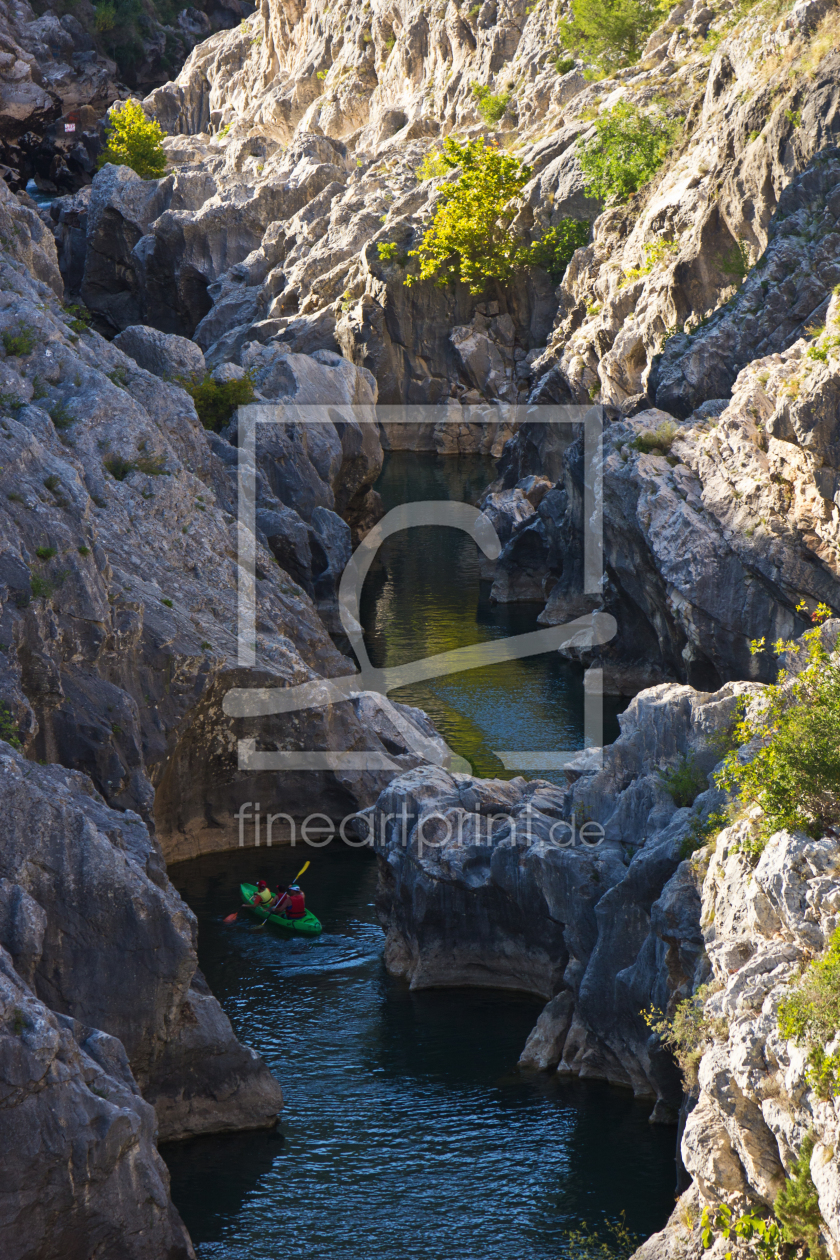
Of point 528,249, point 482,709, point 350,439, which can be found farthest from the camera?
point 528,249

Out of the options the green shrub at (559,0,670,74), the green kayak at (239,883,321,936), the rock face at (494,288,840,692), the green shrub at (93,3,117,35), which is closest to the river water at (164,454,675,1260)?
the green kayak at (239,883,321,936)

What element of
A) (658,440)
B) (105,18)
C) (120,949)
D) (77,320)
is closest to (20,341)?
(77,320)

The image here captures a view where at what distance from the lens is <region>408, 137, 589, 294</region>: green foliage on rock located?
295 ft

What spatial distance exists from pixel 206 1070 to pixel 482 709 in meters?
24.2

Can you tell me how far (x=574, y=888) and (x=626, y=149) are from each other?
60426mm

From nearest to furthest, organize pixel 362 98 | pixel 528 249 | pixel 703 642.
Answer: pixel 703 642
pixel 528 249
pixel 362 98

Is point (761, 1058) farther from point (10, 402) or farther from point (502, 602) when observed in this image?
point (502, 602)

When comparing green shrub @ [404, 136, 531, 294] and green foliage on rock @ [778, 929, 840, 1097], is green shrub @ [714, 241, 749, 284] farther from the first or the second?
green foliage on rock @ [778, 929, 840, 1097]

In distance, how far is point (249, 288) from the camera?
99.5 meters

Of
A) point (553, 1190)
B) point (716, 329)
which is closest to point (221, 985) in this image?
point (553, 1190)

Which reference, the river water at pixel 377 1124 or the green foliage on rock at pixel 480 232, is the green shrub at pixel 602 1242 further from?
the green foliage on rock at pixel 480 232

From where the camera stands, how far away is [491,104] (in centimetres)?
9775

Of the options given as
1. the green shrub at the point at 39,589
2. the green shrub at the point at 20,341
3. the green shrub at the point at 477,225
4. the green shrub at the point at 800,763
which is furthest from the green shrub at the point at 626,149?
the green shrub at the point at 800,763

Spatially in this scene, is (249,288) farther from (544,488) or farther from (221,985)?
(221,985)
